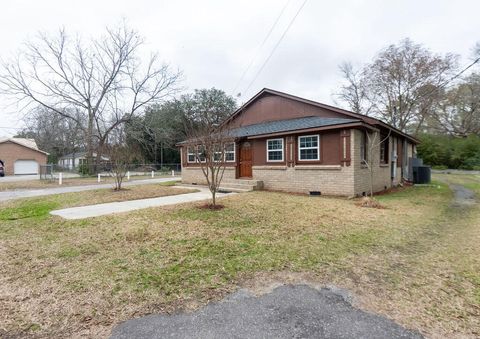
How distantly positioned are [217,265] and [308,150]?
8.50 metres

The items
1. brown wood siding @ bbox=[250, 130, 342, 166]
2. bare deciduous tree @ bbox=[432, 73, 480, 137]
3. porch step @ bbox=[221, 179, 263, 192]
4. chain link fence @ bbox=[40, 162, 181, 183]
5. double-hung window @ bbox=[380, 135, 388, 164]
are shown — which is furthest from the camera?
bare deciduous tree @ bbox=[432, 73, 480, 137]

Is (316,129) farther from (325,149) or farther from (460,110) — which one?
(460,110)

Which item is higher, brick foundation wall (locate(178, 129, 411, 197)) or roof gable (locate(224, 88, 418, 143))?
roof gable (locate(224, 88, 418, 143))

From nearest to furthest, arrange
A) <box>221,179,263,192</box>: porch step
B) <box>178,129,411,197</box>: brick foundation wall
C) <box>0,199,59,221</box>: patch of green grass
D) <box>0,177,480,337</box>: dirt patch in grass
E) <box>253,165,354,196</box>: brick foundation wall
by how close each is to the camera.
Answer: <box>0,177,480,337</box>: dirt patch in grass, <box>0,199,59,221</box>: patch of green grass, <box>178,129,411,197</box>: brick foundation wall, <box>253,165,354,196</box>: brick foundation wall, <box>221,179,263,192</box>: porch step

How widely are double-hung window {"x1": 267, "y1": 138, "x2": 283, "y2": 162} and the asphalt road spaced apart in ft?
31.5

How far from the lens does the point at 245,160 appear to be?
13812 mm

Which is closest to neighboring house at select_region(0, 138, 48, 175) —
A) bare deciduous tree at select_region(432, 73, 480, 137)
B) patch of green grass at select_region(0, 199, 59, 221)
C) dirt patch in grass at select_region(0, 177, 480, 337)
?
patch of green grass at select_region(0, 199, 59, 221)

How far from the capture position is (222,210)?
7137mm

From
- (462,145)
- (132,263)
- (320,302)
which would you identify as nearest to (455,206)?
(320,302)

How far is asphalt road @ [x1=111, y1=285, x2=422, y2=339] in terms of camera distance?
2184 mm

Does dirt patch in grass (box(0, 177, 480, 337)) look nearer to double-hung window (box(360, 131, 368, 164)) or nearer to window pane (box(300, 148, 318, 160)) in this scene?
double-hung window (box(360, 131, 368, 164))

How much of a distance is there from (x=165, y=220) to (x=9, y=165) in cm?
3762

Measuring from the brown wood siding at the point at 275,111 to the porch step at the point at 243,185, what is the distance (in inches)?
111

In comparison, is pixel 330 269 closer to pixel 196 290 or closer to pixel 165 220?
pixel 196 290
